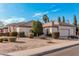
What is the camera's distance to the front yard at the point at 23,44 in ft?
48.5

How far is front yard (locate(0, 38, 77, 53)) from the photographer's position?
14.8 m

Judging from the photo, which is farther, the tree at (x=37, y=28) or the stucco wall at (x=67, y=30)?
the tree at (x=37, y=28)

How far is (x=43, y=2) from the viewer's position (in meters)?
14.4

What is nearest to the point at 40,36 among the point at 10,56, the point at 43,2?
the point at 43,2

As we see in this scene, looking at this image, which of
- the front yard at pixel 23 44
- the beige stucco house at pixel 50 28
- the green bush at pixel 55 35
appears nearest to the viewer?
the front yard at pixel 23 44

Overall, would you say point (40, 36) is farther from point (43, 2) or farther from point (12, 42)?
point (43, 2)

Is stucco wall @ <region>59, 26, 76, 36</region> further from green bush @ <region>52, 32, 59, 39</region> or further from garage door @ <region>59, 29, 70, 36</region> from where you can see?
green bush @ <region>52, 32, 59, 39</region>

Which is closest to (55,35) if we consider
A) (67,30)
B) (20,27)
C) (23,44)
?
(67,30)

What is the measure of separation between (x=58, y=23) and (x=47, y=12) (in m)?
1.44

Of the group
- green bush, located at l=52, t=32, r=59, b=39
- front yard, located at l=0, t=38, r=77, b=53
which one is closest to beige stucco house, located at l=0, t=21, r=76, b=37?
green bush, located at l=52, t=32, r=59, b=39

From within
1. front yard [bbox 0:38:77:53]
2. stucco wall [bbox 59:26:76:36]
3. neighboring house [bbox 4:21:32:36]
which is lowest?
front yard [bbox 0:38:77:53]

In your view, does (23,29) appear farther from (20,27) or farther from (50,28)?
(50,28)

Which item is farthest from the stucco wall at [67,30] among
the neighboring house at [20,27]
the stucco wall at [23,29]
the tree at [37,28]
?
the stucco wall at [23,29]

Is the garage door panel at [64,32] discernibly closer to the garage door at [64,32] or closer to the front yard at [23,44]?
the garage door at [64,32]
